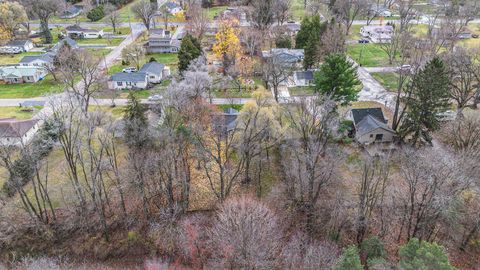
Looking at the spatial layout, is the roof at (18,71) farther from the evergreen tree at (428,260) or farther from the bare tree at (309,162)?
the evergreen tree at (428,260)

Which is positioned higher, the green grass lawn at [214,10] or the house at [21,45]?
the green grass lawn at [214,10]

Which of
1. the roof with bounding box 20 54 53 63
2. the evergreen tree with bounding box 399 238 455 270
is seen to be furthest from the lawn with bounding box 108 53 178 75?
the evergreen tree with bounding box 399 238 455 270

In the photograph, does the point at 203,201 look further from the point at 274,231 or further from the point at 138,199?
the point at 274,231

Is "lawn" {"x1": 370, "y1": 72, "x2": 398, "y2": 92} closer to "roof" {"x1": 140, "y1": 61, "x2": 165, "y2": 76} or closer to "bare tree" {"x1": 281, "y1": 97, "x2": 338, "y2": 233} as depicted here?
"bare tree" {"x1": 281, "y1": 97, "x2": 338, "y2": 233}

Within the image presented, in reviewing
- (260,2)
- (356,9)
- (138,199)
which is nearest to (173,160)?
(138,199)

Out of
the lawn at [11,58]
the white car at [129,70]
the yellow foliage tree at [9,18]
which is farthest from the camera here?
the yellow foliage tree at [9,18]

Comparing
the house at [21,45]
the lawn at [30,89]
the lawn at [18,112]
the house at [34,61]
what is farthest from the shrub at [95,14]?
the lawn at [18,112]

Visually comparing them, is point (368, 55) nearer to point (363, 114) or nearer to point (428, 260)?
point (363, 114)
